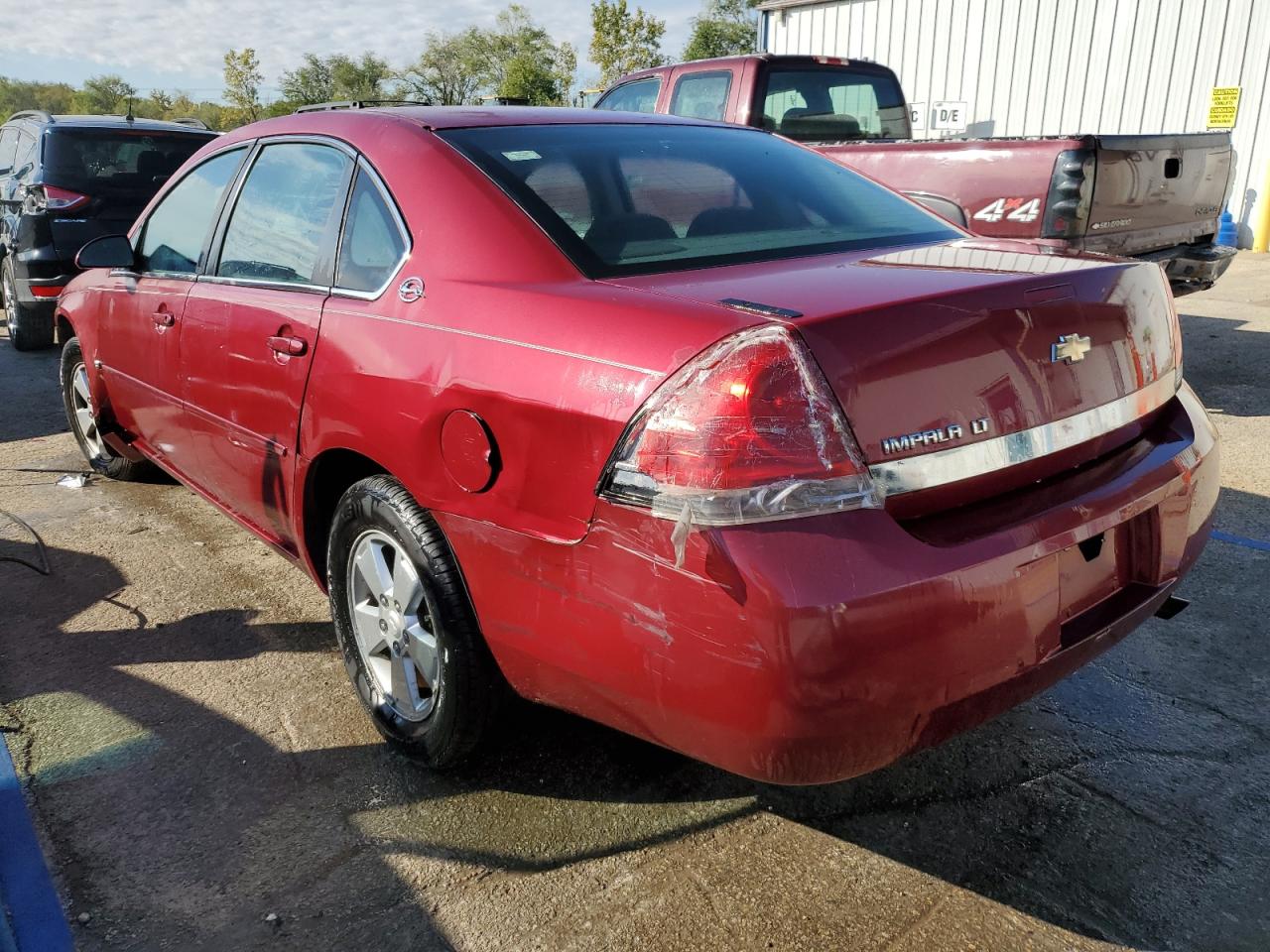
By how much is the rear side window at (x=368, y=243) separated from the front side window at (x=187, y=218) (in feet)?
3.35

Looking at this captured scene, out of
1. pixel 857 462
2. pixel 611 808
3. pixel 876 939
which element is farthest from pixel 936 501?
pixel 611 808

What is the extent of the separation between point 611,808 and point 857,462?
119 cm

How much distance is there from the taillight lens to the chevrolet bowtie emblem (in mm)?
581

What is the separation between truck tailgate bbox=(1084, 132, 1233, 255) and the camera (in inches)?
211

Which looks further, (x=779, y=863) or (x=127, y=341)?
(x=127, y=341)

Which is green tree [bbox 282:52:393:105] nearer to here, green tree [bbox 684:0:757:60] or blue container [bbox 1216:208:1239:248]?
green tree [bbox 684:0:757:60]

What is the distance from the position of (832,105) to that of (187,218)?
17.2ft

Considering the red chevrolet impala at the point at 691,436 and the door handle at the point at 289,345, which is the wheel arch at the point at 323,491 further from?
the door handle at the point at 289,345

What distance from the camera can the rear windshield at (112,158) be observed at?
8.12 metres

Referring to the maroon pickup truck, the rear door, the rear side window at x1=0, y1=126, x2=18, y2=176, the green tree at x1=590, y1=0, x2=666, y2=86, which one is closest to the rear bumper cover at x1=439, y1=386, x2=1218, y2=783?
the rear door

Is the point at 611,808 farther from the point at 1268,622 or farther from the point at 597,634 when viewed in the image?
the point at 1268,622

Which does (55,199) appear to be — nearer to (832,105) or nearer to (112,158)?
(112,158)

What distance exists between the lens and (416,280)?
8.01ft

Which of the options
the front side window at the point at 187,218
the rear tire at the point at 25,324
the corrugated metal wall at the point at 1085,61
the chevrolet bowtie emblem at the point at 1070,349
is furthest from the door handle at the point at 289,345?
the corrugated metal wall at the point at 1085,61
